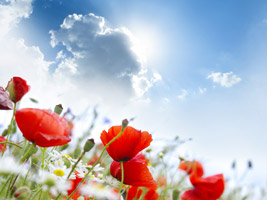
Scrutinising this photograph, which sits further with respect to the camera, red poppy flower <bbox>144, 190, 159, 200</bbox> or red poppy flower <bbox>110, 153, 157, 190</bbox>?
red poppy flower <bbox>144, 190, 159, 200</bbox>

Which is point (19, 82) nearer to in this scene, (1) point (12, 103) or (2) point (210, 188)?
(1) point (12, 103)

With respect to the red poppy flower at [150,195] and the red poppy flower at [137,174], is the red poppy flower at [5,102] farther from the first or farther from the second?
the red poppy flower at [150,195]

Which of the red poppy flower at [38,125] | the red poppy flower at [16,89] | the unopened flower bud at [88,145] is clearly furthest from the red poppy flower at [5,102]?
the unopened flower bud at [88,145]

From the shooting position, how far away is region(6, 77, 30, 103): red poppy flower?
2.38 ft

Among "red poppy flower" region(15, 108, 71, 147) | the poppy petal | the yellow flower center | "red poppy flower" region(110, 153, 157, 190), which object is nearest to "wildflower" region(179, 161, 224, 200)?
the poppy petal

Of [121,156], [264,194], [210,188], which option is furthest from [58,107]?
[264,194]

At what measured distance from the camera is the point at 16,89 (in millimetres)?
732

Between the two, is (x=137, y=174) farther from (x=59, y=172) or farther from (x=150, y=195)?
(x=150, y=195)

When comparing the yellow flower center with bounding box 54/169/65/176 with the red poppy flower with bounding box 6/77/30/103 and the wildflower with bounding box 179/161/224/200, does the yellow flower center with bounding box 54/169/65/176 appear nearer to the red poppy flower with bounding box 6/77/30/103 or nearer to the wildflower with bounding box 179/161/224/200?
the red poppy flower with bounding box 6/77/30/103

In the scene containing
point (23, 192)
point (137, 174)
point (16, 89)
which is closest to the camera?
point (23, 192)

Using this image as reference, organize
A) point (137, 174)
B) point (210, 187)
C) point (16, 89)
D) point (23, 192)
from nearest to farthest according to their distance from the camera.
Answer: point (23, 192) → point (16, 89) → point (137, 174) → point (210, 187)

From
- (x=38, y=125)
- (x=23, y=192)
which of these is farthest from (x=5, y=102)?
(x=23, y=192)

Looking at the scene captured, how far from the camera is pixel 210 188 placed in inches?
42.4

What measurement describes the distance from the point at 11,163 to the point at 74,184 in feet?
1.36
